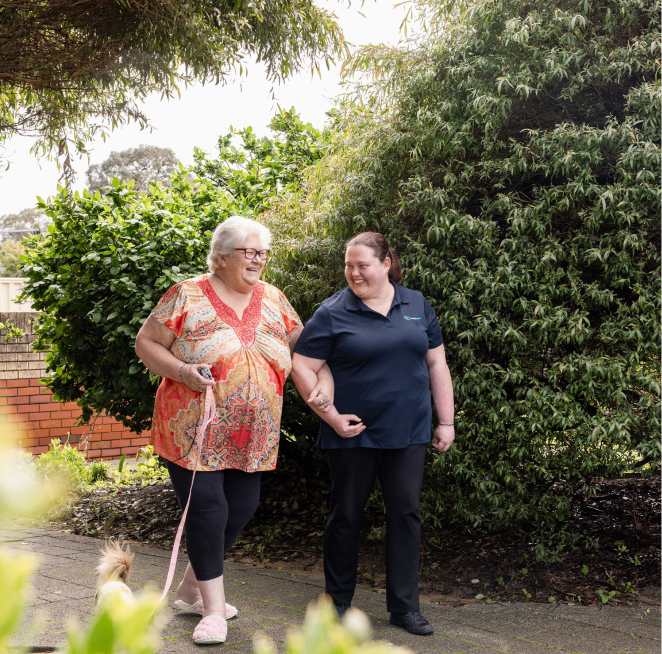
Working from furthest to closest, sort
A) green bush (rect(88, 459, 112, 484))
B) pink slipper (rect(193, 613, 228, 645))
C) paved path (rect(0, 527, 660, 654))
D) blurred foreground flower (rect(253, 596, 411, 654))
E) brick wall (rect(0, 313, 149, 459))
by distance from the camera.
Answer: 1. brick wall (rect(0, 313, 149, 459))
2. green bush (rect(88, 459, 112, 484))
3. paved path (rect(0, 527, 660, 654))
4. pink slipper (rect(193, 613, 228, 645))
5. blurred foreground flower (rect(253, 596, 411, 654))

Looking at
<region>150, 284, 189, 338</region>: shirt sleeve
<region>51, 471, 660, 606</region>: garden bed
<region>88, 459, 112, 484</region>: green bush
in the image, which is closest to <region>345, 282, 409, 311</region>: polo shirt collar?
<region>150, 284, 189, 338</region>: shirt sleeve

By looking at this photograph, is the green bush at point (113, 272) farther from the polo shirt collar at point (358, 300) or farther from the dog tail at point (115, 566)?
the dog tail at point (115, 566)

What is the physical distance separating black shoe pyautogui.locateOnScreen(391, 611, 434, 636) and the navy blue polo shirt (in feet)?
2.69

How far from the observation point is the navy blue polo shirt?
147 inches

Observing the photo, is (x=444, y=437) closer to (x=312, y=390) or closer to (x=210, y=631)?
(x=312, y=390)

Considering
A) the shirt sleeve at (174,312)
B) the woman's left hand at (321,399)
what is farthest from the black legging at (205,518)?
the shirt sleeve at (174,312)

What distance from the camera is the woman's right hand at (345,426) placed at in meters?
3.70

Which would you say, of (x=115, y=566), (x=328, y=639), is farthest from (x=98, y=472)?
(x=328, y=639)

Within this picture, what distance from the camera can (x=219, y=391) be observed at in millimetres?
3510

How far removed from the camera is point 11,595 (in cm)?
48

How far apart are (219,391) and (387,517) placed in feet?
3.58

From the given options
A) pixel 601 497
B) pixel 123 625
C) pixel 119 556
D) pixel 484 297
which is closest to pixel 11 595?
pixel 123 625

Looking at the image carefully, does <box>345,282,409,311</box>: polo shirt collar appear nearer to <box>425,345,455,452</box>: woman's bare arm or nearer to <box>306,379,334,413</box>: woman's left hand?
<box>425,345,455,452</box>: woman's bare arm

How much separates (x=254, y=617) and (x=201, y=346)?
1443 millimetres
